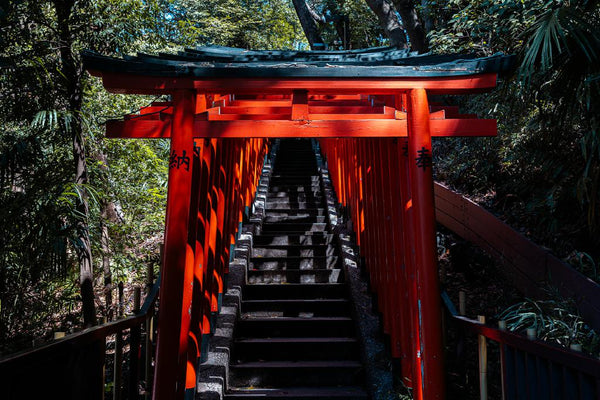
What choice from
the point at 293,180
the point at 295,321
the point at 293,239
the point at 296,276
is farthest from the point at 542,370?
the point at 293,180

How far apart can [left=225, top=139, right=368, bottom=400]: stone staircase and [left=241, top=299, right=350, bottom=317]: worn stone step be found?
0.01 metres

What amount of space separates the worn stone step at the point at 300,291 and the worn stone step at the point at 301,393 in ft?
4.66

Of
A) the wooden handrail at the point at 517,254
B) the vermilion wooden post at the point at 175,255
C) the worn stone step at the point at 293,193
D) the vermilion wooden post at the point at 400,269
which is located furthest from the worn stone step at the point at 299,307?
the worn stone step at the point at 293,193

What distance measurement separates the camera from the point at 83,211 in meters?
5.07

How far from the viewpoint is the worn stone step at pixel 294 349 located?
4.73 meters

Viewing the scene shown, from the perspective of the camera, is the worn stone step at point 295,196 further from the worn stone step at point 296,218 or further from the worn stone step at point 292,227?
the worn stone step at point 292,227

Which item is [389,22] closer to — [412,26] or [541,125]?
[412,26]

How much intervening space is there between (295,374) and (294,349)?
0.33 metres

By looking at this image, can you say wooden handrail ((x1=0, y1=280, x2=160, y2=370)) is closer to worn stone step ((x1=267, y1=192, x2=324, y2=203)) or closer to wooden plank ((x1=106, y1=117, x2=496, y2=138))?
wooden plank ((x1=106, y1=117, x2=496, y2=138))

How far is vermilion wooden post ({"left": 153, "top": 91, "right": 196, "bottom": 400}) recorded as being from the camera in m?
3.13

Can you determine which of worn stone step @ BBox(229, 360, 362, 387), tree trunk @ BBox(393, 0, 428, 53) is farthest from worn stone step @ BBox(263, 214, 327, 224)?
tree trunk @ BBox(393, 0, 428, 53)

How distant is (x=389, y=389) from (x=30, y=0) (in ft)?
18.0

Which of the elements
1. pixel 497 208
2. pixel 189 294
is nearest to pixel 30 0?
pixel 189 294

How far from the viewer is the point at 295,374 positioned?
445 centimetres
